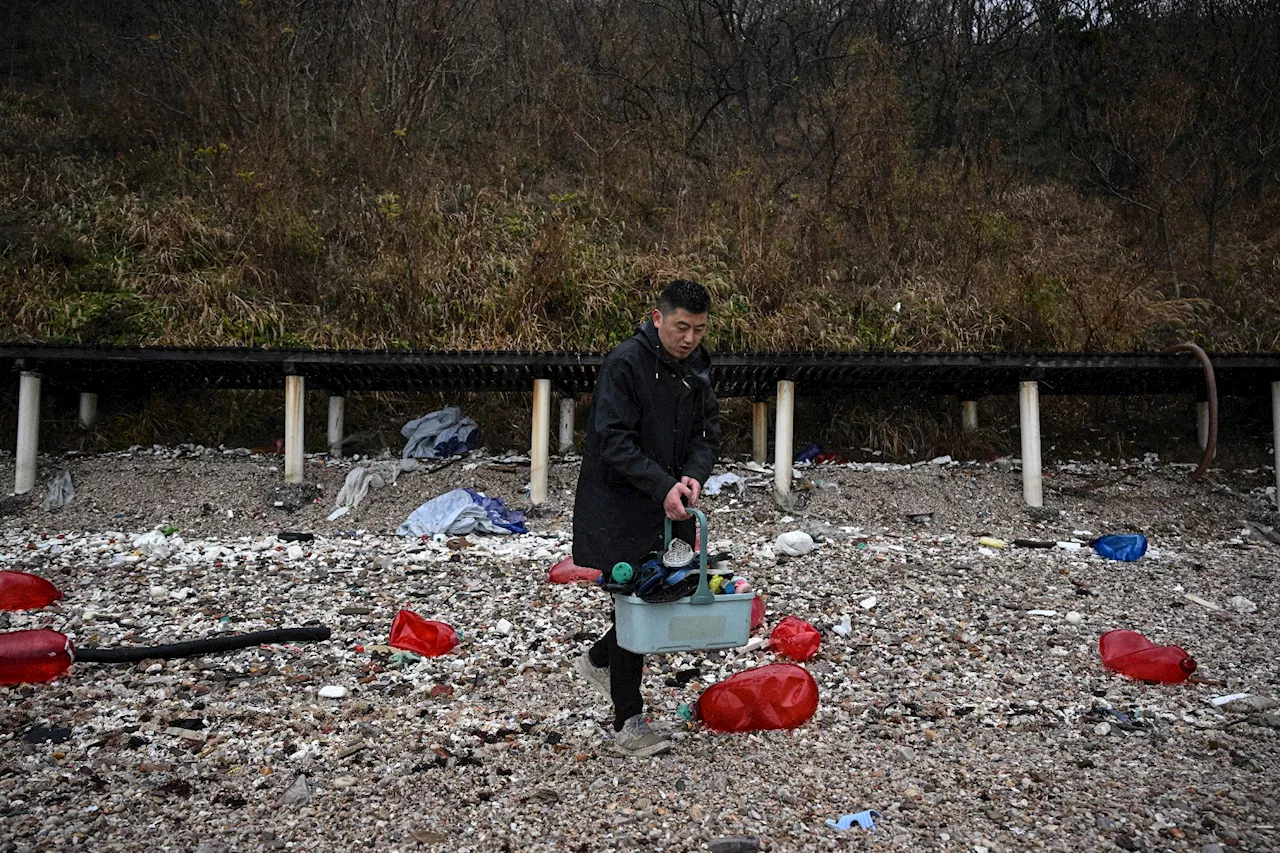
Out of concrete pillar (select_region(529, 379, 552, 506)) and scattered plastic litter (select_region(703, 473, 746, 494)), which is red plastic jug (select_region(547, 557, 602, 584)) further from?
scattered plastic litter (select_region(703, 473, 746, 494))

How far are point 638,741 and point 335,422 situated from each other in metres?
6.50

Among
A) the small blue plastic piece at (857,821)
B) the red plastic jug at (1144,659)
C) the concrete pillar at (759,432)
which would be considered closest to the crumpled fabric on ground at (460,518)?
the concrete pillar at (759,432)

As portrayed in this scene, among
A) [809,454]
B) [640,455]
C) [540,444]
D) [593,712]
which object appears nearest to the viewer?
[640,455]

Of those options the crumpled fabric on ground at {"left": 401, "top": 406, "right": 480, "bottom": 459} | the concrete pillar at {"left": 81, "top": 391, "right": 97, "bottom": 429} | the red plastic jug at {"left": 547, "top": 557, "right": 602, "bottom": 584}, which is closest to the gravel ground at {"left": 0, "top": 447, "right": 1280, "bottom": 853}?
the red plastic jug at {"left": 547, "top": 557, "right": 602, "bottom": 584}

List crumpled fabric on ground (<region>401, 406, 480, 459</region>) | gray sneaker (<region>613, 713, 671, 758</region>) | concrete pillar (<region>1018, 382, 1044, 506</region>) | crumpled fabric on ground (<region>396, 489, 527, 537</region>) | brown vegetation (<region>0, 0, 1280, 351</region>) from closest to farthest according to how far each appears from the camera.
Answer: gray sneaker (<region>613, 713, 671, 758</region>)
crumpled fabric on ground (<region>396, 489, 527, 537</region>)
concrete pillar (<region>1018, 382, 1044, 506</region>)
crumpled fabric on ground (<region>401, 406, 480, 459</region>)
brown vegetation (<region>0, 0, 1280, 351</region>)

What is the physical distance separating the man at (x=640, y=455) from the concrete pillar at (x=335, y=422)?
619 centimetres

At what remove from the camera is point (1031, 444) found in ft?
24.6

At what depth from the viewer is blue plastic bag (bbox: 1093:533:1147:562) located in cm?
619

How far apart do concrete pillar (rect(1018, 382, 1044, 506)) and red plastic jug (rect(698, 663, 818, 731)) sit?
4733 mm

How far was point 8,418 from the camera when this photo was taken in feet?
29.1

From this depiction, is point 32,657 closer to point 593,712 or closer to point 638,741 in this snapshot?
point 593,712

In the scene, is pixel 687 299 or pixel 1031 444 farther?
pixel 1031 444

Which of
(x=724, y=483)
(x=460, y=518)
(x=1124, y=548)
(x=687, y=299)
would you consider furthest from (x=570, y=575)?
(x=1124, y=548)

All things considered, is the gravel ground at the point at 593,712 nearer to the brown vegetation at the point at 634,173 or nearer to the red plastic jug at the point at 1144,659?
the red plastic jug at the point at 1144,659
